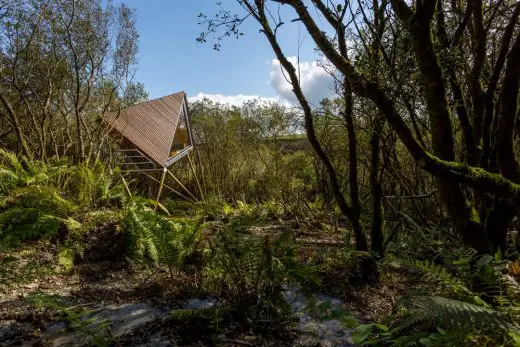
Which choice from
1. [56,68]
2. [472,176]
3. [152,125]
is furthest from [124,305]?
[152,125]

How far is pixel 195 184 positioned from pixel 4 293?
9179mm

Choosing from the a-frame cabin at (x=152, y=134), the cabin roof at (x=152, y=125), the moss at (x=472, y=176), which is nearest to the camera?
the moss at (x=472, y=176)

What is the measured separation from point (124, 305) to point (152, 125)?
24.1 feet

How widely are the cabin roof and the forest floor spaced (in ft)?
15.5

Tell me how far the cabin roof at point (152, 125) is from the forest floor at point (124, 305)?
15.5 feet

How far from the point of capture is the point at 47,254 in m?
3.72

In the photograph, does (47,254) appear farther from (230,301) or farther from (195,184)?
(195,184)

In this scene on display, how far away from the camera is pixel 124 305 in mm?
2904

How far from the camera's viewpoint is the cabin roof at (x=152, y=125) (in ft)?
28.1

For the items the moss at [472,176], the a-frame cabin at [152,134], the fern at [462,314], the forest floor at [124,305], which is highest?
the a-frame cabin at [152,134]

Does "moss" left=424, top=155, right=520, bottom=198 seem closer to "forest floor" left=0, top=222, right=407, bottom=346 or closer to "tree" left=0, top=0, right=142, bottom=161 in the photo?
"forest floor" left=0, top=222, right=407, bottom=346

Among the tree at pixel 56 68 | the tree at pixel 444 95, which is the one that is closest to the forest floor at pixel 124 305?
the tree at pixel 444 95

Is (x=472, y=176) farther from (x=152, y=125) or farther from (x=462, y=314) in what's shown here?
(x=152, y=125)

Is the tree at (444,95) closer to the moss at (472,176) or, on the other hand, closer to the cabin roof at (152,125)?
the moss at (472,176)
